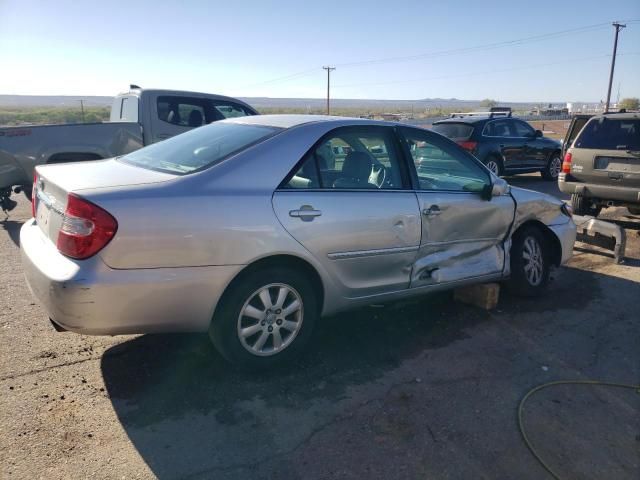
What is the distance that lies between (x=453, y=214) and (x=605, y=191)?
15.5 ft

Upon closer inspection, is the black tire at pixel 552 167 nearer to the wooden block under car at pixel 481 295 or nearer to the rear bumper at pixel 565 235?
the rear bumper at pixel 565 235

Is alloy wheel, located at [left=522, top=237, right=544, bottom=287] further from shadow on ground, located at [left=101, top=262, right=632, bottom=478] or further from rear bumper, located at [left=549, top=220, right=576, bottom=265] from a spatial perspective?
shadow on ground, located at [left=101, top=262, right=632, bottom=478]

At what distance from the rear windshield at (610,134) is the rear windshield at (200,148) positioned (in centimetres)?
618

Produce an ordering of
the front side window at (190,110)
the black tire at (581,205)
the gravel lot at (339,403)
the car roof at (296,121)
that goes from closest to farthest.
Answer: the gravel lot at (339,403), the car roof at (296,121), the black tire at (581,205), the front side window at (190,110)

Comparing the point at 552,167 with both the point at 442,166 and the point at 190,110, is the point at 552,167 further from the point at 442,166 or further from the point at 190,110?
the point at 442,166

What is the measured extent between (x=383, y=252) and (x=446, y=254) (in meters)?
0.74

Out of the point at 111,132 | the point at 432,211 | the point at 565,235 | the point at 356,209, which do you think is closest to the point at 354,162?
the point at 356,209

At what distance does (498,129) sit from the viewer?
1347 centimetres

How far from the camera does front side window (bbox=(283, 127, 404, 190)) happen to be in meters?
3.71

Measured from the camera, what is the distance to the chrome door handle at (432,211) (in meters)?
4.16

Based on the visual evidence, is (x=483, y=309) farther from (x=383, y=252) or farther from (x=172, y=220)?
(x=172, y=220)

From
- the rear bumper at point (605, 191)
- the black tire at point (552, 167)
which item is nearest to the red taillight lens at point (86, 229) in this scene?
the rear bumper at point (605, 191)

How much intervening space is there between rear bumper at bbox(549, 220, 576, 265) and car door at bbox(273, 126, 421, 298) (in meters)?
1.97

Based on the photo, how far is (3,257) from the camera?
6105mm
